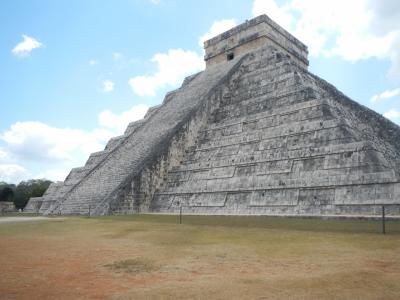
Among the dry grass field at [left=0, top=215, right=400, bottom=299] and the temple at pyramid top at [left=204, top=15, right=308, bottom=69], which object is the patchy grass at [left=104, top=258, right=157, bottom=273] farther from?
the temple at pyramid top at [left=204, top=15, right=308, bottom=69]

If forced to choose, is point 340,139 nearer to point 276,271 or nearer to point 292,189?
point 292,189

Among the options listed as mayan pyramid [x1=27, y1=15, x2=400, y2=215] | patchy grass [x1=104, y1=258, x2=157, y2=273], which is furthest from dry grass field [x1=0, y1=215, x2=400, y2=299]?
mayan pyramid [x1=27, y1=15, x2=400, y2=215]

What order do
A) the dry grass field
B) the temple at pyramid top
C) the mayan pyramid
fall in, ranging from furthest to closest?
the temple at pyramid top
the mayan pyramid
the dry grass field

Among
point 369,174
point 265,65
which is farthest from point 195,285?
point 265,65

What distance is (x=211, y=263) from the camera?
501 cm

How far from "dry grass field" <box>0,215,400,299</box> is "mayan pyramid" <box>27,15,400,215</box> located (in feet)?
6.13

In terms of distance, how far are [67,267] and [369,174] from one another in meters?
7.59

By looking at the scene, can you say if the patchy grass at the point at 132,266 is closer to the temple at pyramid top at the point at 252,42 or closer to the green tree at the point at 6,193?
the temple at pyramid top at the point at 252,42

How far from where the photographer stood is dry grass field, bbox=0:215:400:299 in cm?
376

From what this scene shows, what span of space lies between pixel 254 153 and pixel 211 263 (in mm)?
7996

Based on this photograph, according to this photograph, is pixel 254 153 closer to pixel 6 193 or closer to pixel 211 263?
Answer: pixel 211 263

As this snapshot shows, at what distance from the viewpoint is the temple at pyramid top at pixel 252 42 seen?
20.6 m

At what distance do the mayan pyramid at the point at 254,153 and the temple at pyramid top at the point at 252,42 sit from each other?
0.09m

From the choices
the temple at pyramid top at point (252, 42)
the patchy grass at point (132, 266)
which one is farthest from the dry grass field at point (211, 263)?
the temple at pyramid top at point (252, 42)
